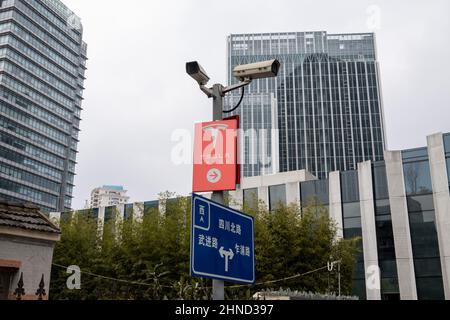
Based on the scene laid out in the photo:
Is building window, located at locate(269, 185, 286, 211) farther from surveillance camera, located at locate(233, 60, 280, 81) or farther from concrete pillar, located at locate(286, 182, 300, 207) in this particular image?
surveillance camera, located at locate(233, 60, 280, 81)

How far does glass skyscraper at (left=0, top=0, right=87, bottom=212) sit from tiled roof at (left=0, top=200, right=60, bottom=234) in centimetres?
9310

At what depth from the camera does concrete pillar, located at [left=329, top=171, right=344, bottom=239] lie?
39.9 meters

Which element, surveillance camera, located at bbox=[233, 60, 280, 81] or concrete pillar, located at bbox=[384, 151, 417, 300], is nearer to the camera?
surveillance camera, located at bbox=[233, 60, 280, 81]

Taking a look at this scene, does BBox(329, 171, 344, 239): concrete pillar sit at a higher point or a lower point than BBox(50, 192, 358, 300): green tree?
higher

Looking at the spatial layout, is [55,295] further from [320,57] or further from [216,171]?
[320,57]

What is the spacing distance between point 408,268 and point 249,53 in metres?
118

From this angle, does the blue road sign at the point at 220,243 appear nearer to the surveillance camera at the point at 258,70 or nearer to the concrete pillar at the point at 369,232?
the surveillance camera at the point at 258,70

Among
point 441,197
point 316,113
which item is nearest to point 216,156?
point 441,197

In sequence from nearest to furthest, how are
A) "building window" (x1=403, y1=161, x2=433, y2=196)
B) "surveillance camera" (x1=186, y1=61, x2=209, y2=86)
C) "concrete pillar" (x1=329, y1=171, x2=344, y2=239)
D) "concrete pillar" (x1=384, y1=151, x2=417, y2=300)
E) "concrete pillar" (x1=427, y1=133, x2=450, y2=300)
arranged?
"surveillance camera" (x1=186, y1=61, x2=209, y2=86)
"concrete pillar" (x1=427, y1=133, x2=450, y2=300)
"concrete pillar" (x1=384, y1=151, x2=417, y2=300)
"building window" (x1=403, y1=161, x2=433, y2=196)
"concrete pillar" (x1=329, y1=171, x2=344, y2=239)

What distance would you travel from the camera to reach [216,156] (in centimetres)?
636

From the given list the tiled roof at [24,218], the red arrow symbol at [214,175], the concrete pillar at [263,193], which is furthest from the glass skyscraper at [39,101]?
the red arrow symbol at [214,175]

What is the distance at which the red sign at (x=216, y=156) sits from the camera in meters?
6.21

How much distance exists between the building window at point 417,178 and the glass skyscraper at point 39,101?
78472 millimetres

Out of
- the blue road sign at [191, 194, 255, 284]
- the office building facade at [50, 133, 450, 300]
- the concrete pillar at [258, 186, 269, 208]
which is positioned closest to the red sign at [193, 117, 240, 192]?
the blue road sign at [191, 194, 255, 284]
